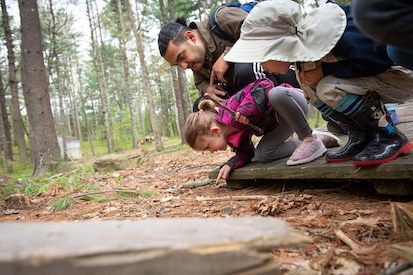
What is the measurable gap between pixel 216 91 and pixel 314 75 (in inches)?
55.3

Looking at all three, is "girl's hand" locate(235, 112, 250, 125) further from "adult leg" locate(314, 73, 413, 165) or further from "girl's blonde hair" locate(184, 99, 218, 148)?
"adult leg" locate(314, 73, 413, 165)

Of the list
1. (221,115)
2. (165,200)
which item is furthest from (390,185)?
(165,200)

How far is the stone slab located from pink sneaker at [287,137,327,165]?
59.1 inches

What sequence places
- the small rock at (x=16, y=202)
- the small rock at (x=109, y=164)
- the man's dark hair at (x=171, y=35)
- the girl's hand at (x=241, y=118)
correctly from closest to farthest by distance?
the girl's hand at (x=241, y=118) → the man's dark hair at (x=171, y=35) → the small rock at (x=16, y=202) → the small rock at (x=109, y=164)

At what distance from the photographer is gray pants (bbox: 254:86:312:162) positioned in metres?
2.30

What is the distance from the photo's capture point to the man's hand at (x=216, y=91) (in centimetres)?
308

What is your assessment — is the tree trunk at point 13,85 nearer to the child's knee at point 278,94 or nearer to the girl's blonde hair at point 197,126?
the girl's blonde hair at point 197,126

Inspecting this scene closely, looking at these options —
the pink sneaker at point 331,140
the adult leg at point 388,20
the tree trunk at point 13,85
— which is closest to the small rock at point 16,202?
the pink sneaker at point 331,140

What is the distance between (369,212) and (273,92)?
1.21 m

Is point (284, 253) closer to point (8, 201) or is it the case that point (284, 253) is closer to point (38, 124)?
point (8, 201)

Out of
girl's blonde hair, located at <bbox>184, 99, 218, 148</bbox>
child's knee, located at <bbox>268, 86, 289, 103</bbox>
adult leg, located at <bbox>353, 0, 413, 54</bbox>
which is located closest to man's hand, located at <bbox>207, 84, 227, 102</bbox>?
girl's blonde hair, located at <bbox>184, 99, 218, 148</bbox>

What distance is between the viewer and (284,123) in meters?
2.84

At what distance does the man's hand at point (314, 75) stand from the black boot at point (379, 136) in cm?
34

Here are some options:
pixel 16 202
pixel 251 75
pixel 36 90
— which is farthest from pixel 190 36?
pixel 36 90
